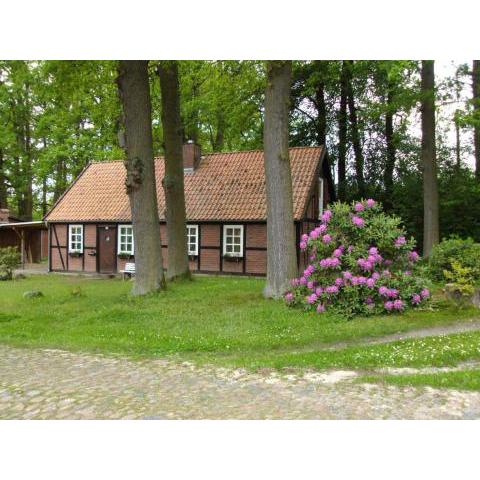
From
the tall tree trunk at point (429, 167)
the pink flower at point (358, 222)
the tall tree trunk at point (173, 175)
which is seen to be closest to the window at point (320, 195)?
the tall tree trunk at point (429, 167)

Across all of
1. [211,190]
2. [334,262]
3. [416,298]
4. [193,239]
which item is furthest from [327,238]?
[211,190]

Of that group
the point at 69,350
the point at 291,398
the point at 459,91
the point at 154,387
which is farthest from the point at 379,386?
the point at 459,91

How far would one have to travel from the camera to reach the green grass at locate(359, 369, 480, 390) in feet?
17.7

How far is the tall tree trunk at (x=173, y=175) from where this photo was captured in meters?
14.5

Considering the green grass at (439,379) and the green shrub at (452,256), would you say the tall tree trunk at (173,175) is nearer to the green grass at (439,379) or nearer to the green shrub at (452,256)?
the green shrub at (452,256)

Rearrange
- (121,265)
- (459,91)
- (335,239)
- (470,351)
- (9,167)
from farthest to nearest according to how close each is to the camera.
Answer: (9,167)
(121,265)
(459,91)
(335,239)
(470,351)

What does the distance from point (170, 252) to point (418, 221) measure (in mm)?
12657

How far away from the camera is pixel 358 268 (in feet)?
31.9

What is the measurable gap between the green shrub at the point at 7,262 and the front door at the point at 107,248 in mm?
3325

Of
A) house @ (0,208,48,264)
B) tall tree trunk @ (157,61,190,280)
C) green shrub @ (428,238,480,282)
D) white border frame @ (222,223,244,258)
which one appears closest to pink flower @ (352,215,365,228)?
green shrub @ (428,238,480,282)

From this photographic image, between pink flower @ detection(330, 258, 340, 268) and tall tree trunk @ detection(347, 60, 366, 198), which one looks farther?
tall tree trunk @ detection(347, 60, 366, 198)

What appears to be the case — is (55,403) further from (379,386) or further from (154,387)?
(379,386)

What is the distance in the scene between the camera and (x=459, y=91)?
17.4 metres

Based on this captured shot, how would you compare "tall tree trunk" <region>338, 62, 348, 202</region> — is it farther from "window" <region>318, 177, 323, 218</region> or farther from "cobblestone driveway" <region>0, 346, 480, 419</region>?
"cobblestone driveway" <region>0, 346, 480, 419</region>
